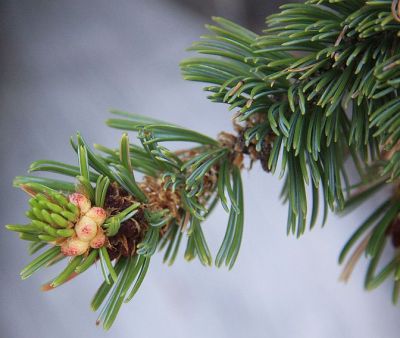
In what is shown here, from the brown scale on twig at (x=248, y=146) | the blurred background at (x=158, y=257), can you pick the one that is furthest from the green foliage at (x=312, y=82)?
the blurred background at (x=158, y=257)

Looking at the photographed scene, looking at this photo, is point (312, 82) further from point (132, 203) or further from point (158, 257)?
point (158, 257)

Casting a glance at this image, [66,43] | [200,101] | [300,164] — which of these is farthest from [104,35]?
[300,164]

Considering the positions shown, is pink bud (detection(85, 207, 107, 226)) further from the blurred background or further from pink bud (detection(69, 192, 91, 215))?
the blurred background

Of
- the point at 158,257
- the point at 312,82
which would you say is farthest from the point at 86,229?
the point at 158,257

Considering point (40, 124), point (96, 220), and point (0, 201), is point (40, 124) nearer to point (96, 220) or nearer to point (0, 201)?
point (0, 201)

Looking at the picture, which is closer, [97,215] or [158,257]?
[97,215]

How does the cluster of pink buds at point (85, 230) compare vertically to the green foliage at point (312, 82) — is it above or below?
below

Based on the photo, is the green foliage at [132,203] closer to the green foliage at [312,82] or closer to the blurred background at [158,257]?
the green foliage at [312,82]
